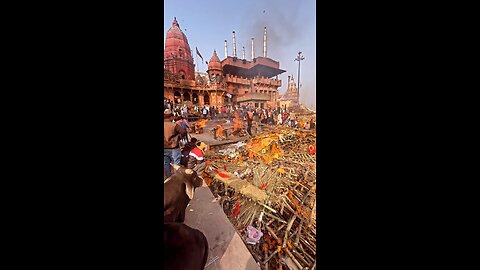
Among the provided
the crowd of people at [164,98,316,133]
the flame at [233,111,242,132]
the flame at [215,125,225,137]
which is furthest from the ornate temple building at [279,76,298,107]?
the flame at [215,125,225,137]

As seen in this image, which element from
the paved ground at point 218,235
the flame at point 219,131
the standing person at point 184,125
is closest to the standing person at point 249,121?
the flame at point 219,131

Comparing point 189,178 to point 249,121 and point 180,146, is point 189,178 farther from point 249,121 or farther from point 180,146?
point 249,121

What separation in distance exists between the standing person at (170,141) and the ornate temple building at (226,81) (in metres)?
0.20

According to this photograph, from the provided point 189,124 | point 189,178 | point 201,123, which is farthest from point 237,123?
point 189,178

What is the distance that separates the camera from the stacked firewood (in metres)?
1.72

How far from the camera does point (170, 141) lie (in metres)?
1.70

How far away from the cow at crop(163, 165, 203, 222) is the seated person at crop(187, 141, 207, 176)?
0.04m
